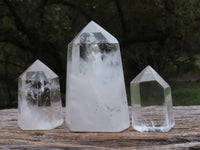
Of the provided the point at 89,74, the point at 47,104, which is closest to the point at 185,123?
the point at 89,74

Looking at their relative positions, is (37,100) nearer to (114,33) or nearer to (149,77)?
(149,77)

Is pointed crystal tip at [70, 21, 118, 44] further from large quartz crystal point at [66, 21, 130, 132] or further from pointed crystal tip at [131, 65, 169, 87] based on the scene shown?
pointed crystal tip at [131, 65, 169, 87]

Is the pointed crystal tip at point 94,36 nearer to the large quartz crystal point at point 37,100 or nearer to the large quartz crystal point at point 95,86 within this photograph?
the large quartz crystal point at point 95,86

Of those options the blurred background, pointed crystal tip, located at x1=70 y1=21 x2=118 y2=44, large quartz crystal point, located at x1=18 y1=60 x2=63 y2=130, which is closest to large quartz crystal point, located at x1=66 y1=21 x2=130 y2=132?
pointed crystal tip, located at x1=70 y1=21 x2=118 y2=44

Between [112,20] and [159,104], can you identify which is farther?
[112,20]

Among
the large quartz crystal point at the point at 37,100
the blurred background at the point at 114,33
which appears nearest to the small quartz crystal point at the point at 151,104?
the large quartz crystal point at the point at 37,100

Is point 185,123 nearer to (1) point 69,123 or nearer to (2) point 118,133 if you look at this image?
(2) point 118,133
